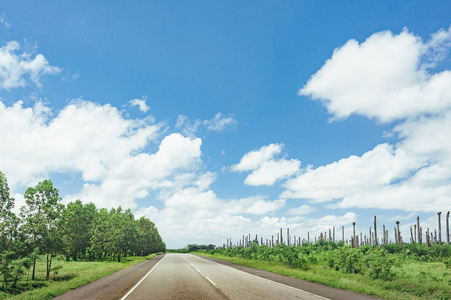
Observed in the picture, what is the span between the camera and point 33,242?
73.7 ft

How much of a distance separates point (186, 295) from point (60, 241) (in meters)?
15.4

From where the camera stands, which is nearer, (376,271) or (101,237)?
(376,271)

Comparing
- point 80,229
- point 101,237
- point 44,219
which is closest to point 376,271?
point 44,219

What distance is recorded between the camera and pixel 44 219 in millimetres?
23250

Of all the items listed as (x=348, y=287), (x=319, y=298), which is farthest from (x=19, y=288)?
(x=348, y=287)

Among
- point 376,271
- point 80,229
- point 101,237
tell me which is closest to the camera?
point 376,271

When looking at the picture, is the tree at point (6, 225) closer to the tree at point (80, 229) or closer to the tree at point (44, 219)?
the tree at point (44, 219)

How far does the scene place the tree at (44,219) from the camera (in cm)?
2272

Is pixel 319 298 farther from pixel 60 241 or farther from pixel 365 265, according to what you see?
pixel 60 241

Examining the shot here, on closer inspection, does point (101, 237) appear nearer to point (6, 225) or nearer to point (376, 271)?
point (6, 225)

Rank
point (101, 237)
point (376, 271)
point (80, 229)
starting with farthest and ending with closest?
point (80, 229) < point (101, 237) < point (376, 271)

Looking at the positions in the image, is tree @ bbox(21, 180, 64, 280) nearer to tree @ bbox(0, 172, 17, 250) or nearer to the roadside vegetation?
tree @ bbox(0, 172, 17, 250)

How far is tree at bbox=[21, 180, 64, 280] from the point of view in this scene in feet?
74.5

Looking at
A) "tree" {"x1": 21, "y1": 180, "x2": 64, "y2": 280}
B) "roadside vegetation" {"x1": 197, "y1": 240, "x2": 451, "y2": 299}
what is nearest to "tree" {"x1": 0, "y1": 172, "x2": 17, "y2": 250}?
"tree" {"x1": 21, "y1": 180, "x2": 64, "y2": 280}
